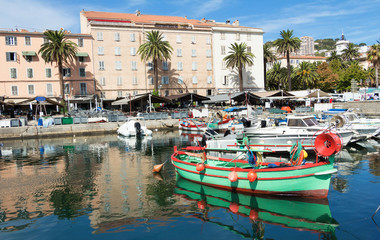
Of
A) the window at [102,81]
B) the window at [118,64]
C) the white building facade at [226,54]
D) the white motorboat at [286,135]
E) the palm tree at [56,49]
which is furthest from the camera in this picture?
the white building facade at [226,54]

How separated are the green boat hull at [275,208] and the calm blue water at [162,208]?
0.04 meters

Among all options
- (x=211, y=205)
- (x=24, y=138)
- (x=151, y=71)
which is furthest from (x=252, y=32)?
(x=211, y=205)

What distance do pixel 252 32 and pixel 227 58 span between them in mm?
10620

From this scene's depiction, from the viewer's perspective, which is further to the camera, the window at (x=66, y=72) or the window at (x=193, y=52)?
the window at (x=193, y=52)

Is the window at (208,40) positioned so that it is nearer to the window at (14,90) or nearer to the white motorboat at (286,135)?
the window at (14,90)

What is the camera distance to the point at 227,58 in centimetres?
6266

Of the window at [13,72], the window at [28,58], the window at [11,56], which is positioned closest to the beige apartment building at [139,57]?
the window at [28,58]

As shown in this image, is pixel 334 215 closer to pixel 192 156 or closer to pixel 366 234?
pixel 366 234

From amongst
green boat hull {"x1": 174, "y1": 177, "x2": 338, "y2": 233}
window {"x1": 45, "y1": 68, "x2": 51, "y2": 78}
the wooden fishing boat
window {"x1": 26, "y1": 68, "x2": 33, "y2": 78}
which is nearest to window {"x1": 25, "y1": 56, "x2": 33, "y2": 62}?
window {"x1": 26, "y1": 68, "x2": 33, "y2": 78}

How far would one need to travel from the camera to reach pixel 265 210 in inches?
509

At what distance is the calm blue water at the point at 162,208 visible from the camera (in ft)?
36.8

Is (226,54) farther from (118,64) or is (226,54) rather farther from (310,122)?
(310,122)

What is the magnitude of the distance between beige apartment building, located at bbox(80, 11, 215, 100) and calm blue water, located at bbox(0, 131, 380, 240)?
3873cm

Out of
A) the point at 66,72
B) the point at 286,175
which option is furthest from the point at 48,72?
the point at 286,175
